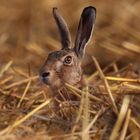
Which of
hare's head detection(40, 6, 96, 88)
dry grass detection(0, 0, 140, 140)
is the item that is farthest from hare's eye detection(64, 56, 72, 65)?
dry grass detection(0, 0, 140, 140)

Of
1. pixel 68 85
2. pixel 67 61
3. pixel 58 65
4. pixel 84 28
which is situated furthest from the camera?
pixel 84 28

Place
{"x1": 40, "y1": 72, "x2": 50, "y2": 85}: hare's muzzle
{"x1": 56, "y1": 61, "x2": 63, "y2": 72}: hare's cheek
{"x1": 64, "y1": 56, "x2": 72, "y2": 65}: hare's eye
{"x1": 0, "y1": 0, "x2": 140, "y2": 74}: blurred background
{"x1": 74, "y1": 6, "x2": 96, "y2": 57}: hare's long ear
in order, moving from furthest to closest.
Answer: {"x1": 0, "y1": 0, "x2": 140, "y2": 74}: blurred background < {"x1": 74, "y1": 6, "x2": 96, "y2": 57}: hare's long ear < {"x1": 64, "y1": 56, "x2": 72, "y2": 65}: hare's eye < {"x1": 56, "y1": 61, "x2": 63, "y2": 72}: hare's cheek < {"x1": 40, "y1": 72, "x2": 50, "y2": 85}: hare's muzzle

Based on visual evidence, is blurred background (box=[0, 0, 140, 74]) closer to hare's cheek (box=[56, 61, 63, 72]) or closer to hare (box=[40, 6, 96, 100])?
hare (box=[40, 6, 96, 100])

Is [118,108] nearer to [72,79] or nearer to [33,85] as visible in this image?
[72,79]

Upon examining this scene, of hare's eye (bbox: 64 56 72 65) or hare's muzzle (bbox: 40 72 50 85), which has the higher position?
hare's eye (bbox: 64 56 72 65)

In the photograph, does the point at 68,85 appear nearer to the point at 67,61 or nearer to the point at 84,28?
the point at 67,61

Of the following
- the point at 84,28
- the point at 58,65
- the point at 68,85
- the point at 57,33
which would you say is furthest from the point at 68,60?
the point at 57,33

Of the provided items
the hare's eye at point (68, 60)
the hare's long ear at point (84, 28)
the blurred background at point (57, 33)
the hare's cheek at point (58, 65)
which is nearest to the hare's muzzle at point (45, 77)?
the hare's cheek at point (58, 65)
